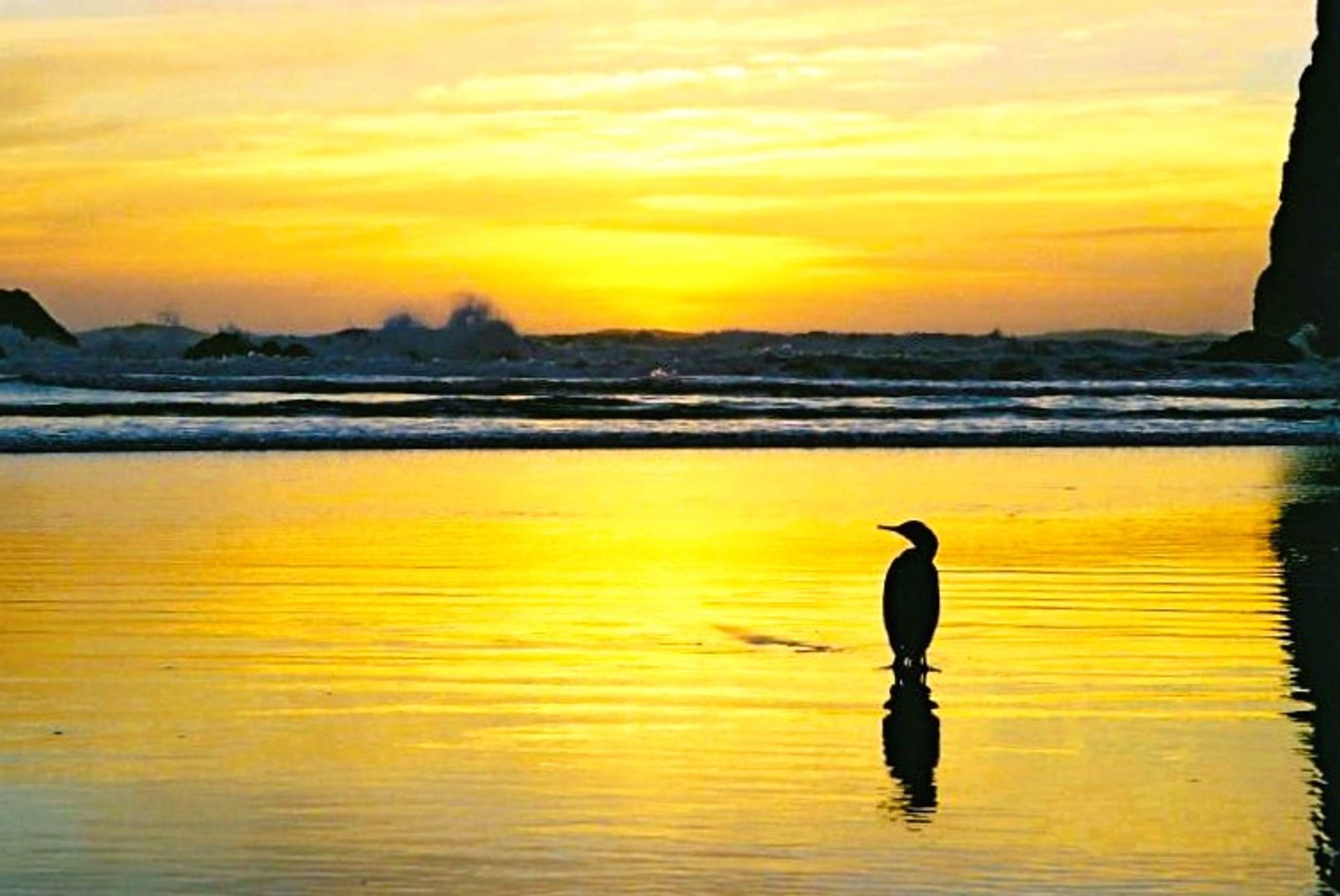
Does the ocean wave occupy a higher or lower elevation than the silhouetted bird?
higher

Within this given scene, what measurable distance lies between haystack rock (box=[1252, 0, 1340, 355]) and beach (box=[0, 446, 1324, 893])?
2700 inches

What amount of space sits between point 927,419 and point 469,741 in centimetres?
2515

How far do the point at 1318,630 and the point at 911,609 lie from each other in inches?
101

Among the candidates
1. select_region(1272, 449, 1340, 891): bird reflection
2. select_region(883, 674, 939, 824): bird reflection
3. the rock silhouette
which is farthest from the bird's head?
the rock silhouette

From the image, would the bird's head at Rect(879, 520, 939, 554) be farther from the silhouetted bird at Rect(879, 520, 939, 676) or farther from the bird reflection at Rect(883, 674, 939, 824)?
the bird reflection at Rect(883, 674, 939, 824)

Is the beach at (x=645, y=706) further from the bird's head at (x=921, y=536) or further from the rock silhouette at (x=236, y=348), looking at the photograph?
the rock silhouette at (x=236, y=348)

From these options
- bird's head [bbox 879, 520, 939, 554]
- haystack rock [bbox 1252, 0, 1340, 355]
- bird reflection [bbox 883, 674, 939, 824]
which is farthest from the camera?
haystack rock [bbox 1252, 0, 1340, 355]

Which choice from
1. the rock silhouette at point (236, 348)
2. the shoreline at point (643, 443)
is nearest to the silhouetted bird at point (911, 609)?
the shoreline at point (643, 443)

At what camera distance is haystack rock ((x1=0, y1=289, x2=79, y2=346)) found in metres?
79.2

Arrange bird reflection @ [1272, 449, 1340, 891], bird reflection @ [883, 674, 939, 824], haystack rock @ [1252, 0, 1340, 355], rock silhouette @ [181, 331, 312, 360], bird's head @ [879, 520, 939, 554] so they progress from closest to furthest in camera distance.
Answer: bird reflection @ [1272, 449, 1340, 891]
bird reflection @ [883, 674, 939, 824]
bird's head @ [879, 520, 939, 554]
rock silhouette @ [181, 331, 312, 360]
haystack rock @ [1252, 0, 1340, 355]

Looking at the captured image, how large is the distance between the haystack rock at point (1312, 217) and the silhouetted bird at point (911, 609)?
244ft

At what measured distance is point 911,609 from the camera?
32.2ft

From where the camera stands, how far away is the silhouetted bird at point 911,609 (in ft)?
32.1

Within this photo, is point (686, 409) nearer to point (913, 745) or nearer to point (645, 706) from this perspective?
point (645, 706)
